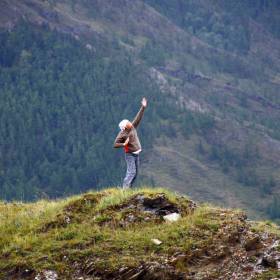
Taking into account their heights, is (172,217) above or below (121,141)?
below

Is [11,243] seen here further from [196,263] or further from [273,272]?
[273,272]

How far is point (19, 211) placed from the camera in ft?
67.2

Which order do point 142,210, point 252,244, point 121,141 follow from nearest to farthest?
Result: point 252,244, point 142,210, point 121,141

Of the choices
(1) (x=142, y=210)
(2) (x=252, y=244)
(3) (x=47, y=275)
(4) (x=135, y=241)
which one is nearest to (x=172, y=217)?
(1) (x=142, y=210)

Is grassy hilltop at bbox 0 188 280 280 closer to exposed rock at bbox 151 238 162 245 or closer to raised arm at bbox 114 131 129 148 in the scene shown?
exposed rock at bbox 151 238 162 245

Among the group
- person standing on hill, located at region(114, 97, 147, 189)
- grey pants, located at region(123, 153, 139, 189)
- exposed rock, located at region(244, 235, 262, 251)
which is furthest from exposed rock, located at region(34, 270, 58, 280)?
grey pants, located at region(123, 153, 139, 189)

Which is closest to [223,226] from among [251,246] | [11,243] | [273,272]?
[251,246]

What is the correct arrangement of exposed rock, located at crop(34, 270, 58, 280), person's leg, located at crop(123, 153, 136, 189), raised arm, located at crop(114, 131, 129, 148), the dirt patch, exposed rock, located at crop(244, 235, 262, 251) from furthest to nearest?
1. person's leg, located at crop(123, 153, 136, 189)
2. raised arm, located at crop(114, 131, 129, 148)
3. the dirt patch
4. exposed rock, located at crop(244, 235, 262, 251)
5. exposed rock, located at crop(34, 270, 58, 280)

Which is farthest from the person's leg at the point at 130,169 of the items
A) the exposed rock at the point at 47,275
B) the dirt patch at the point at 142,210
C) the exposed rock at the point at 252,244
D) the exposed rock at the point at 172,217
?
the exposed rock at the point at 47,275

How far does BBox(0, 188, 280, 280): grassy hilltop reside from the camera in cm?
1620

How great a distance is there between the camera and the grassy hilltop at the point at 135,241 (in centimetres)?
1620

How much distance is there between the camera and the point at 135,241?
17016 millimetres

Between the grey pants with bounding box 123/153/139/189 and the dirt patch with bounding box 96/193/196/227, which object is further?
the grey pants with bounding box 123/153/139/189

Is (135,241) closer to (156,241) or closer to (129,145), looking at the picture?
(156,241)
